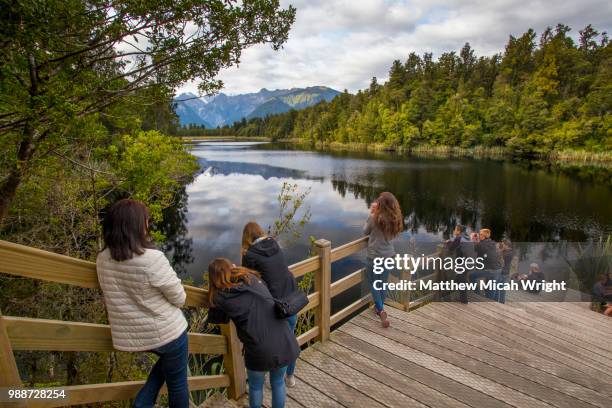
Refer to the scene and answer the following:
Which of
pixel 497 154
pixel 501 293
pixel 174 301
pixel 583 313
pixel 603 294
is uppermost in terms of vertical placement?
pixel 497 154

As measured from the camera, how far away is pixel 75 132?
11.4 ft

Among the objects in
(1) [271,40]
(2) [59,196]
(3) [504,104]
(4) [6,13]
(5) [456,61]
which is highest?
(5) [456,61]

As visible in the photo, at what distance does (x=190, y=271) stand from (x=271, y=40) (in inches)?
376

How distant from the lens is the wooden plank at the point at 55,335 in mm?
1443

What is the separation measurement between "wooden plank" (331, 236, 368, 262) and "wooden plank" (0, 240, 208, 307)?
2.16 metres

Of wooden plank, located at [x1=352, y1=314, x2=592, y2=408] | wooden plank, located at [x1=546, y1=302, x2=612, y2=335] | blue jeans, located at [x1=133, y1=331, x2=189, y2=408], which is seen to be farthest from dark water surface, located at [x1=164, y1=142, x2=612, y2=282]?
blue jeans, located at [x1=133, y1=331, x2=189, y2=408]

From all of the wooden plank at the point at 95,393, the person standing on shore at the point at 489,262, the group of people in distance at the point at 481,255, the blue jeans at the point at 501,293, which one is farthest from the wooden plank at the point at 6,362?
the blue jeans at the point at 501,293

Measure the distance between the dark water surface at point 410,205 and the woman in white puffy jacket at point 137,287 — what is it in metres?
7.04

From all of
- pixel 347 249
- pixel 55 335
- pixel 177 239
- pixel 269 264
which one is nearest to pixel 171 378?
pixel 55 335

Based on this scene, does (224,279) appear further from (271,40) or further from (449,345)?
(271,40)

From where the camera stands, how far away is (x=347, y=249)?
360cm

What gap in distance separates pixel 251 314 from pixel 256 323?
7 cm

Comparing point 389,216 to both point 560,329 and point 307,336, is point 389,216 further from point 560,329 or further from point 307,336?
point 560,329

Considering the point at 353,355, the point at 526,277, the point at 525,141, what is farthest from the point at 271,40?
the point at 525,141
